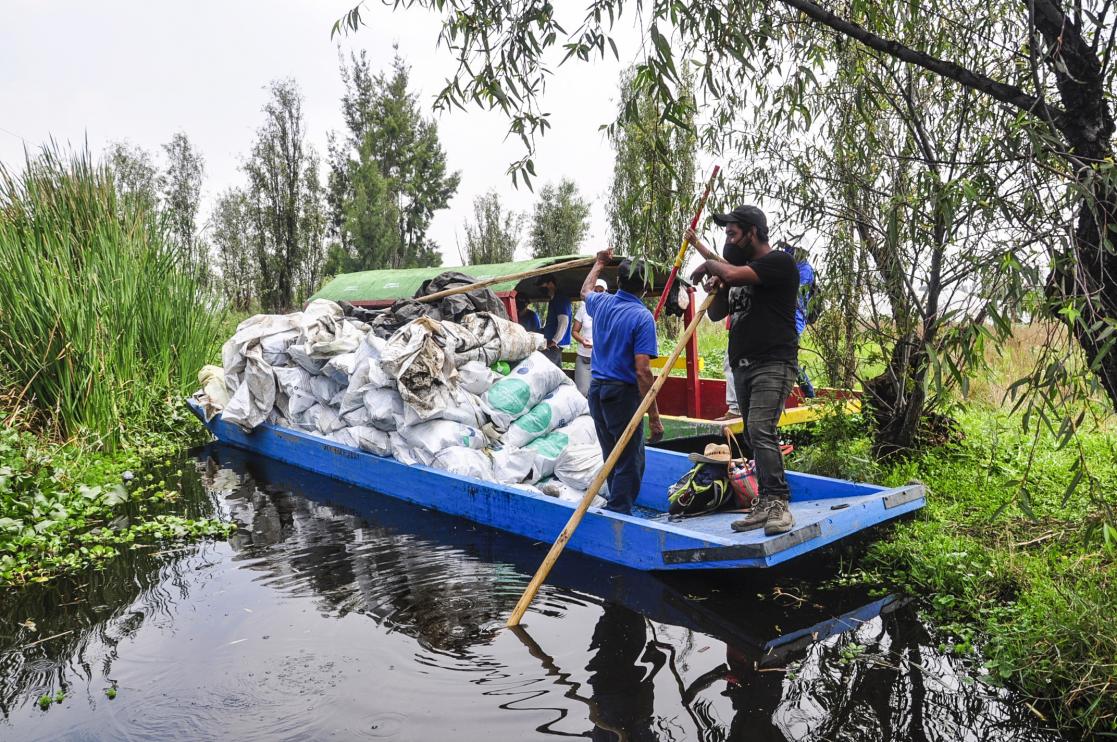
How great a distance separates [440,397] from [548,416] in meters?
0.86

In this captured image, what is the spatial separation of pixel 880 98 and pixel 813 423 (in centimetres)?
264

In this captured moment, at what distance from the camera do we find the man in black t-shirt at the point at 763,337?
3908 millimetres

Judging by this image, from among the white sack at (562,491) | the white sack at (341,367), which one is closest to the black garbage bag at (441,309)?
the white sack at (341,367)

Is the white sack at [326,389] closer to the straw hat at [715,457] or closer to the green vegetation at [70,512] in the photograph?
the green vegetation at [70,512]

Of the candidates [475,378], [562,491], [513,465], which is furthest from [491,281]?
[562,491]

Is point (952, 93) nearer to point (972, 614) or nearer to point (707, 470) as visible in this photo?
point (707, 470)

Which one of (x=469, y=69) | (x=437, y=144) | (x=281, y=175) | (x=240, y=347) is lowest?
(x=240, y=347)

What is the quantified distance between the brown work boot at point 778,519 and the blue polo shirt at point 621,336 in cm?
106

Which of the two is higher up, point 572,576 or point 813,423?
point 813,423

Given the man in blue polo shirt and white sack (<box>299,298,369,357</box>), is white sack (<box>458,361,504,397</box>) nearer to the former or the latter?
white sack (<box>299,298,369,357</box>)

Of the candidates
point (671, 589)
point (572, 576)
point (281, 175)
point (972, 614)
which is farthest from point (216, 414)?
point (281, 175)

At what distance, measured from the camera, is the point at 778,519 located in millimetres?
3939

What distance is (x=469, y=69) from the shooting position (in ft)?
11.7

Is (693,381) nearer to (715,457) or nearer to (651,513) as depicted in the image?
(651,513)
